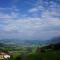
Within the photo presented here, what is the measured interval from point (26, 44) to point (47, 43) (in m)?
1.10

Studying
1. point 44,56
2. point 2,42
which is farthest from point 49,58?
point 2,42

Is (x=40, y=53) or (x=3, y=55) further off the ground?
(x=3, y=55)

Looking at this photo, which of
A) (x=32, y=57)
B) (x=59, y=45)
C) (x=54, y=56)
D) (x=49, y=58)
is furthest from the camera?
(x=59, y=45)

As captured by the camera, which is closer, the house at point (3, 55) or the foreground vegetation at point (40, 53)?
the foreground vegetation at point (40, 53)

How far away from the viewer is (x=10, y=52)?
30.8ft

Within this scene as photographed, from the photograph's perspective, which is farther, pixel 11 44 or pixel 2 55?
pixel 2 55

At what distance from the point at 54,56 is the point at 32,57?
149 centimetres

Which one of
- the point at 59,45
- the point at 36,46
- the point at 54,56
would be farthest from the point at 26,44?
the point at 54,56

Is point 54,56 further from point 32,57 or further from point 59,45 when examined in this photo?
point 59,45

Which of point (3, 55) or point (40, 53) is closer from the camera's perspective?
point (40, 53)

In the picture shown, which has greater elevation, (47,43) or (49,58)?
(47,43)

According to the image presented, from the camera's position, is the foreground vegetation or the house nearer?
the foreground vegetation

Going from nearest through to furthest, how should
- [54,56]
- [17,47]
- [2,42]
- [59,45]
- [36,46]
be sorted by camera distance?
[54,56]
[59,45]
[36,46]
[17,47]
[2,42]

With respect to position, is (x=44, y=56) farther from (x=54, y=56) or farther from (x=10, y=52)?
(x=10, y=52)
